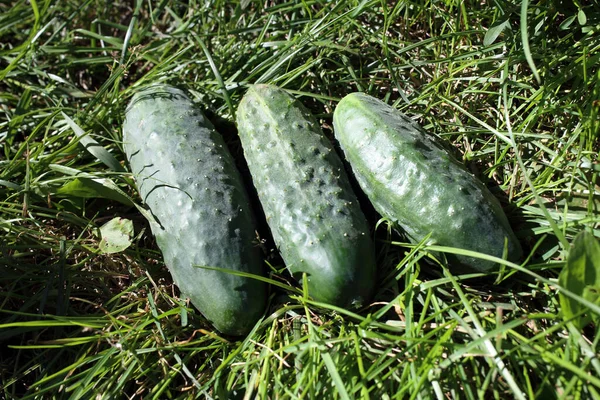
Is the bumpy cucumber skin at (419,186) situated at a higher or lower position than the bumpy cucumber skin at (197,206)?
higher

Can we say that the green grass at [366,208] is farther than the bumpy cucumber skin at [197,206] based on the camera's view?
No

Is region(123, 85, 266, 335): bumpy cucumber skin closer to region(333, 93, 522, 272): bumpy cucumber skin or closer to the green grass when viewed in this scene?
the green grass

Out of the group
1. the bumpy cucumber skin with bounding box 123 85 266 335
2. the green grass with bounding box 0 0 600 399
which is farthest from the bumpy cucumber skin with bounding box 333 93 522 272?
the bumpy cucumber skin with bounding box 123 85 266 335

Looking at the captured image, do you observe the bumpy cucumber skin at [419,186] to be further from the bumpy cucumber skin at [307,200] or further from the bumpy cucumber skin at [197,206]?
the bumpy cucumber skin at [197,206]

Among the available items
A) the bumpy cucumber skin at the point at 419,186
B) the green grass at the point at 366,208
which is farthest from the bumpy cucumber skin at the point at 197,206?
the bumpy cucumber skin at the point at 419,186

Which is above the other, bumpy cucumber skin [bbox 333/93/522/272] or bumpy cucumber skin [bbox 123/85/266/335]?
bumpy cucumber skin [bbox 333/93/522/272]
